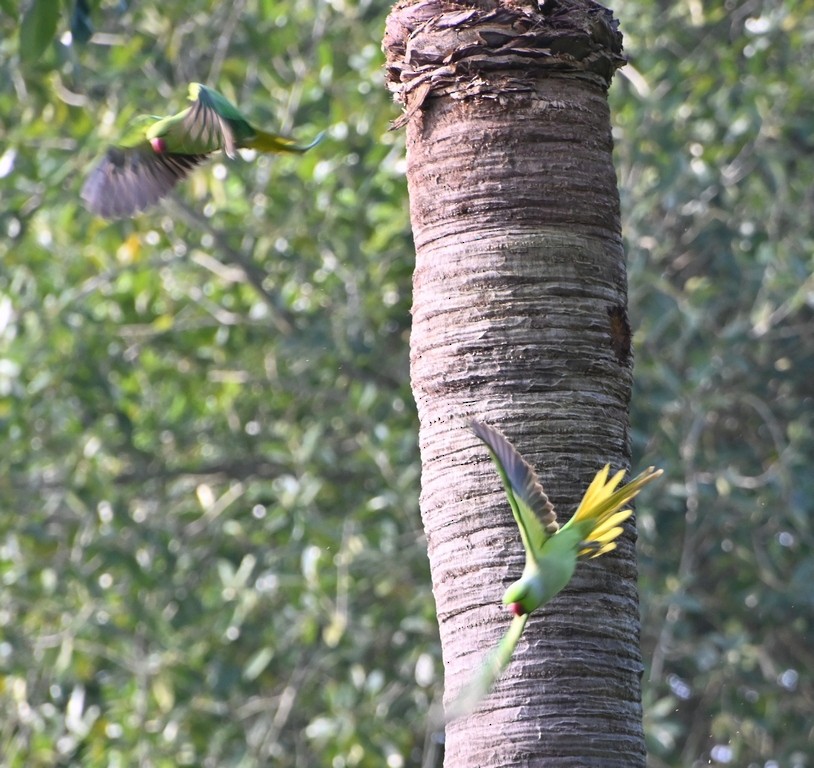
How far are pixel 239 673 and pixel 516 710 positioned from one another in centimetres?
396

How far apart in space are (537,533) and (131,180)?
5.28ft

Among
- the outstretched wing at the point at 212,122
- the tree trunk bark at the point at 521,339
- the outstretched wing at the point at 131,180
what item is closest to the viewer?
the tree trunk bark at the point at 521,339

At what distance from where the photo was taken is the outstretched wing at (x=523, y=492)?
2.01 metres

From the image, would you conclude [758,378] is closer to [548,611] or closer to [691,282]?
[691,282]

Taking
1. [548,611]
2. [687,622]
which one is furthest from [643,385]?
[548,611]

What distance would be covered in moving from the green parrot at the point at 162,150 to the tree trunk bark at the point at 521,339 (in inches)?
27.2

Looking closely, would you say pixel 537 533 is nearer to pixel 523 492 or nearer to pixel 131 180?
pixel 523 492

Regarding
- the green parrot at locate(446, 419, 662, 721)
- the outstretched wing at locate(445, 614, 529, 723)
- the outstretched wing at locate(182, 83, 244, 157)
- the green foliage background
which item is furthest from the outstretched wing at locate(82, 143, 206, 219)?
the green foliage background

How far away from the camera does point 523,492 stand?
82.3 inches

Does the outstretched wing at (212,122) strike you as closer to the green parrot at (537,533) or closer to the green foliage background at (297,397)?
the green parrot at (537,533)

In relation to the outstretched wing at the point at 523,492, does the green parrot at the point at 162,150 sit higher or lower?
higher

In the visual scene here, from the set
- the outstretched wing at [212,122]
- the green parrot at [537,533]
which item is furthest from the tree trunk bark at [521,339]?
the outstretched wing at [212,122]

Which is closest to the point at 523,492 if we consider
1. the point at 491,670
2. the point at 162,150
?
the point at 491,670

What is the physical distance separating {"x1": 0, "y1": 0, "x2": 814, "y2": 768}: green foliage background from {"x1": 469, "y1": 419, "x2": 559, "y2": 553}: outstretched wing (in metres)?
3.31
